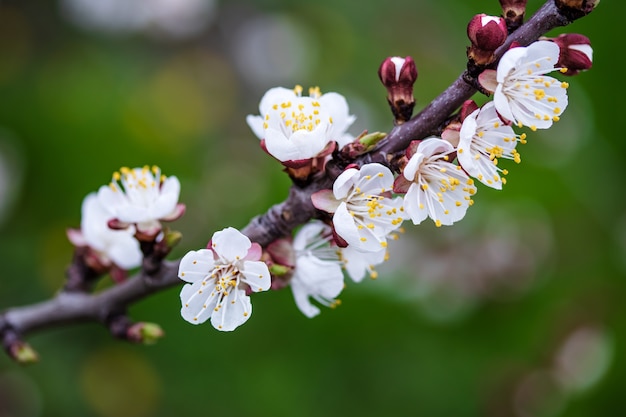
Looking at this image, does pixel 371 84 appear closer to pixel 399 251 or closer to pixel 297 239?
pixel 399 251

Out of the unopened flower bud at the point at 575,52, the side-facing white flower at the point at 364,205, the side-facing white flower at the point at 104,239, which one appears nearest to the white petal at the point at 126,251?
the side-facing white flower at the point at 104,239

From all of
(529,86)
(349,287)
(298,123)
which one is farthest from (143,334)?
(349,287)

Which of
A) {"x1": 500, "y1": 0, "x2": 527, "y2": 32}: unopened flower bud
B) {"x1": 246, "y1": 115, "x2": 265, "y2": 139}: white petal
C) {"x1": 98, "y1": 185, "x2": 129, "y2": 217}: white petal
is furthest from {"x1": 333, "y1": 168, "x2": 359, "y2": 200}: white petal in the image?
{"x1": 98, "y1": 185, "x2": 129, "y2": 217}: white petal

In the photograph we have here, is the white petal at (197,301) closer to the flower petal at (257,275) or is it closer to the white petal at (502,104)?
the flower petal at (257,275)

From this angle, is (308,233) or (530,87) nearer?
(530,87)

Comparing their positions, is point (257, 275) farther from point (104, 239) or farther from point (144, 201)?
point (104, 239)

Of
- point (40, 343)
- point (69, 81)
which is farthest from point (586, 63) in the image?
point (69, 81)
